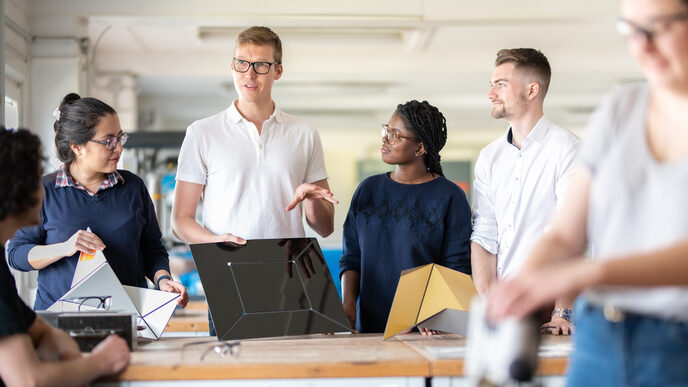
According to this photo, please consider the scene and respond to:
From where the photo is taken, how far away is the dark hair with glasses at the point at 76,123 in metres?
2.43

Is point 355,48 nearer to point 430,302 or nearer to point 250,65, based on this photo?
point 250,65

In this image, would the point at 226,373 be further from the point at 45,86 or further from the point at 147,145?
the point at 147,145

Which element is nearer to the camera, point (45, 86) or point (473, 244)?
point (473, 244)

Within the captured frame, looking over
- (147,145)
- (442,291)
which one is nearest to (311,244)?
(442,291)

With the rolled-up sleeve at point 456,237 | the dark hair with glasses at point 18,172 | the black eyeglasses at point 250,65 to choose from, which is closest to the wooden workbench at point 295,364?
the dark hair with glasses at point 18,172

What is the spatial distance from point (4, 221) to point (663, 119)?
4.51 feet

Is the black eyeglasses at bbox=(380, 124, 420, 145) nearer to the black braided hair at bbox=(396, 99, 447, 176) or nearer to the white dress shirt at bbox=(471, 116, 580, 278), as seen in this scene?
the black braided hair at bbox=(396, 99, 447, 176)

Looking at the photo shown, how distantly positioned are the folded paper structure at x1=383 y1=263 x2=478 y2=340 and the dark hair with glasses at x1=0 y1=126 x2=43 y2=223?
3.52 ft

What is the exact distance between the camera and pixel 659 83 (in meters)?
1.12

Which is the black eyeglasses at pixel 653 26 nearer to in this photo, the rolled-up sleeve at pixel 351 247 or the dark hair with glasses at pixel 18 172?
the dark hair with glasses at pixel 18 172

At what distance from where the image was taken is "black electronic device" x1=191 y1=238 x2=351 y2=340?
2.09 meters

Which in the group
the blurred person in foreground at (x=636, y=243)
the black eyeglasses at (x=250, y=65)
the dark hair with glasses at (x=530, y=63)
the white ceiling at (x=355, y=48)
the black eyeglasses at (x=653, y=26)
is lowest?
the blurred person in foreground at (x=636, y=243)

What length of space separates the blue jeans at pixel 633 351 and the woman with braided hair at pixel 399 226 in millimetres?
1269

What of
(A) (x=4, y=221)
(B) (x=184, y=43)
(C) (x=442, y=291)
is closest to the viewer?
(A) (x=4, y=221)
